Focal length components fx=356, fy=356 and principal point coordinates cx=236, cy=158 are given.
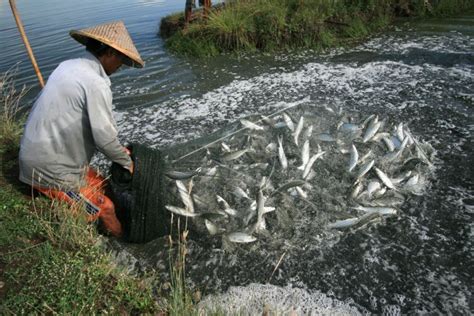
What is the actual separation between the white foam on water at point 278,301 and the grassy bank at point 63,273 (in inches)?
14.1

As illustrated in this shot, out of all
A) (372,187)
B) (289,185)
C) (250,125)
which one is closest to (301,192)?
(289,185)

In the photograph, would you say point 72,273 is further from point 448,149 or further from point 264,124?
point 448,149

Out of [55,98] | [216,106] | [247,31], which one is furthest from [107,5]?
[55,98]

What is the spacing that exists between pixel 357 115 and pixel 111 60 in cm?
448

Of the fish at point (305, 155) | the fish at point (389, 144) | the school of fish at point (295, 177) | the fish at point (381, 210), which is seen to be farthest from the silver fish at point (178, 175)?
the fish at point (389, 144)

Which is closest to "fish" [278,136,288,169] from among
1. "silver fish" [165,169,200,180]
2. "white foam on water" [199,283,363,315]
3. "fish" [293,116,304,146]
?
"fish" [293,116,304,146]

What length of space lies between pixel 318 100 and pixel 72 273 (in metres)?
5.59

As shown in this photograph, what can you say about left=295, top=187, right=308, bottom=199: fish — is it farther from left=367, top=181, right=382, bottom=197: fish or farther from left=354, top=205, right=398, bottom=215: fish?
left=367, top=181, right=382, bottom=197: fish

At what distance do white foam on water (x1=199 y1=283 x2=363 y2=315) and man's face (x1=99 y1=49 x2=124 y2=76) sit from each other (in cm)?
235

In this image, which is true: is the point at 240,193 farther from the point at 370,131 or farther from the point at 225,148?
the point at 370,131

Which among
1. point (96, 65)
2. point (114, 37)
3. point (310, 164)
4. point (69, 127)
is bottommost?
point (310, 164)

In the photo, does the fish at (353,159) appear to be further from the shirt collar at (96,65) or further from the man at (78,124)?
the shirt collar at (96,65)

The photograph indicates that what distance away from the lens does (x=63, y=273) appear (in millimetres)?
2854

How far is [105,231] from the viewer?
3.87 m
